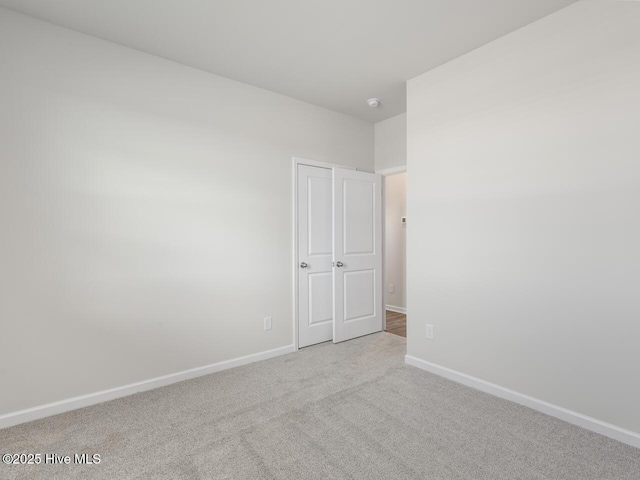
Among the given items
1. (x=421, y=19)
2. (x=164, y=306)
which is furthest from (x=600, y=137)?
(x=164, y=306)

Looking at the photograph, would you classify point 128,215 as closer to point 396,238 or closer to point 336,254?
point 336,254

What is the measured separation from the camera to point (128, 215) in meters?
2.47

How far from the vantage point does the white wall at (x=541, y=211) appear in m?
1.88

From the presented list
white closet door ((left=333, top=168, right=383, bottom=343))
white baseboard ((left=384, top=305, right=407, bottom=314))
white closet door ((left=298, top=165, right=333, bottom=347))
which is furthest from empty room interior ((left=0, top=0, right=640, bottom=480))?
white baseboard ((left=384, top=305, right=407, bottom=314))

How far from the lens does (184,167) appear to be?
2.73m

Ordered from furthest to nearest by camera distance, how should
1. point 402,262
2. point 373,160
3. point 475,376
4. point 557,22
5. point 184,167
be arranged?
point 402,262, point 373,160, point 184,167, point 475,376, point 557,22

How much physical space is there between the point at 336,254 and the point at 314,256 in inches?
9.9

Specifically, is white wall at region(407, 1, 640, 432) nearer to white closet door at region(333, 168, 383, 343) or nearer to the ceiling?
the ceiling

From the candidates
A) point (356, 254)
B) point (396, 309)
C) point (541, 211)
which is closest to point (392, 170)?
point (356, 254)

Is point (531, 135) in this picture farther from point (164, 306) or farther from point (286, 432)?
point (164, 306)

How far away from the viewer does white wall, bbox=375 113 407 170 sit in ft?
12.6

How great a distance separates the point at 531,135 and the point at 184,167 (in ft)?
8.86

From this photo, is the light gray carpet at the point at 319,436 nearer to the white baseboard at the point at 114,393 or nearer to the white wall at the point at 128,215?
the white baseboard at the point at 114,393

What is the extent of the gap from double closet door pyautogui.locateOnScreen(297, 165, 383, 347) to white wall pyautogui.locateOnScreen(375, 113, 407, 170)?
308mm
